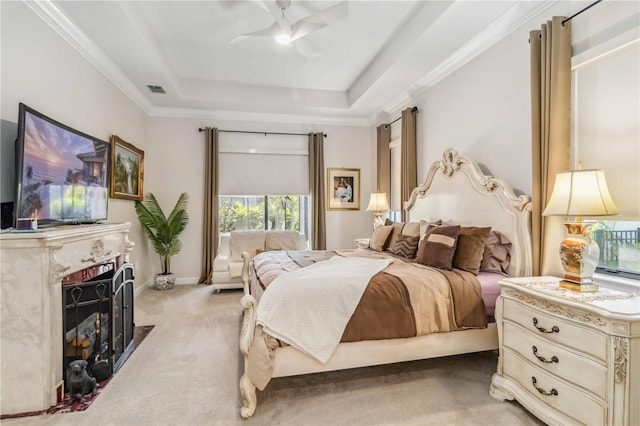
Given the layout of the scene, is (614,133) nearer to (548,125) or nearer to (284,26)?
(548,125)

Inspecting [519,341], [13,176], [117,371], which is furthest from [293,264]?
[13,176]

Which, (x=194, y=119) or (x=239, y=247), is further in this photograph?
(x=194, y=119)

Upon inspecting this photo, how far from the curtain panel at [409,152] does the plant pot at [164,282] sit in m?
3.72

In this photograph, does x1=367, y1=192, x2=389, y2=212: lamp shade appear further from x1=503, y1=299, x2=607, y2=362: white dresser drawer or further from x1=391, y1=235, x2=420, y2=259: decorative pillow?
A: x1=503, y1=299, x2=607, y2=362: white dresser drawer

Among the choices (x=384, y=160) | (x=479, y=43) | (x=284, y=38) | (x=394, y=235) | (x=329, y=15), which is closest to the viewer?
(x=329, y=15)

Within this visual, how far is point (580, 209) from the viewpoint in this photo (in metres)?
1.75

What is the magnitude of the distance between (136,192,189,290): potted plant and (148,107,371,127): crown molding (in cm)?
141

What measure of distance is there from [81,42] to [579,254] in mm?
4395

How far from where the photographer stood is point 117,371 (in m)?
2.41

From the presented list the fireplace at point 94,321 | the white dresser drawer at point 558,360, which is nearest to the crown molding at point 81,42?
the fireplace at point 94,321

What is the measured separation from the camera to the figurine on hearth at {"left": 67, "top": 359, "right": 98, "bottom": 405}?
205 centimetres

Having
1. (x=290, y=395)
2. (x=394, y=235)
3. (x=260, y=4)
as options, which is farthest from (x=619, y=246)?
(x=260, y=4)

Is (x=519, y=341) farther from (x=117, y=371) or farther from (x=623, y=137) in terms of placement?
(x=117, y=371)

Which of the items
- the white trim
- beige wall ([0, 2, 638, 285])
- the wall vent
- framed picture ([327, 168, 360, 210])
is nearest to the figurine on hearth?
beige wall ([0, 2, 638, 285])
